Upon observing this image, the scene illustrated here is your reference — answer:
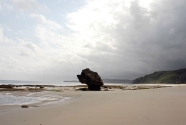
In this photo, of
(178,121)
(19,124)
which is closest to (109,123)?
(178,121)

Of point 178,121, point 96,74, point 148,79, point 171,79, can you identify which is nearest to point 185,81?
point 171,79

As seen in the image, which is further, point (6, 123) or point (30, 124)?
point (6, 123)

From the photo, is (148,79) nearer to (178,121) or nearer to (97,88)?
(97,88)

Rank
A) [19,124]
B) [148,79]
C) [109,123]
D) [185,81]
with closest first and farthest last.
→ [109,123]
[19,124]
[185,81]
[148,79]

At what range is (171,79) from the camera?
5349 inches

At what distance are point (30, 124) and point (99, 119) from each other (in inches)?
121

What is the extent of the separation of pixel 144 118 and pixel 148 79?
18107 cm

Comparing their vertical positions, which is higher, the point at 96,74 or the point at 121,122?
the point at 96,74

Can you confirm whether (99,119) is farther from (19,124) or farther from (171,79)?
(171,79)

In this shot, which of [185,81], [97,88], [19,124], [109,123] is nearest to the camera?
[109,123]

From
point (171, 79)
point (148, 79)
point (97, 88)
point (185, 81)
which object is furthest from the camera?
point (148, 79)

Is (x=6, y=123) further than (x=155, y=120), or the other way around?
(x=6, y=123)

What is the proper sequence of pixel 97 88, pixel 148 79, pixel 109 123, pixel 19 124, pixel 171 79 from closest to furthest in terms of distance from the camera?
pixel 109 123 < pixel 19 124 < pixel 97 88 < pixel 171 79 < pixel 148 79

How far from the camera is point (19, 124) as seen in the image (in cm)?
783
